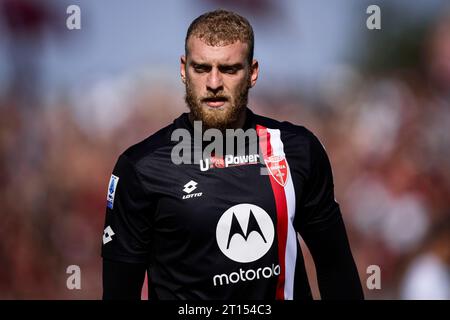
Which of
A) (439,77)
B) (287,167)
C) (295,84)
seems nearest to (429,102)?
(439,77)

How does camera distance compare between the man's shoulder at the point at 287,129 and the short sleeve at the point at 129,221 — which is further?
the man's shoulder at the point at 287,129

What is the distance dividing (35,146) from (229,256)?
13.2 ft

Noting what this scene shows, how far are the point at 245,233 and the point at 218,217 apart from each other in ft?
0.40

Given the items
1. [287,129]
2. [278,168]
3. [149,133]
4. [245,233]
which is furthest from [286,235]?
[149,133]

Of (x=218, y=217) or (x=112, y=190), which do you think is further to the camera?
(x=112, y=190)

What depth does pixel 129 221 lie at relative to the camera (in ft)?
9.93

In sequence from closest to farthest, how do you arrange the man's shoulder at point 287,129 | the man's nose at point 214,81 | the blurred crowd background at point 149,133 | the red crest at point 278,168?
the man's nose at point 214,81
the red crest at point 278,168
the man's shoulder at point 287,129
the blurred crowd background at point 149,133

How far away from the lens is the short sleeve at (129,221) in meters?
3.02

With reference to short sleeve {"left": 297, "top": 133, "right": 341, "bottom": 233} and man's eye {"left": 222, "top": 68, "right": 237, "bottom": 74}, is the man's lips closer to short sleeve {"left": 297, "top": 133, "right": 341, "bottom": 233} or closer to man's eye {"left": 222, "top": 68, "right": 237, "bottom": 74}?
man's eye {"left": 222, "top": 68, "right": 237, "bottom": 74}

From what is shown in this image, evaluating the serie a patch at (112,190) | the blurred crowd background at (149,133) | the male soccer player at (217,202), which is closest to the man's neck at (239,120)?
the male soccer player at (217,202)

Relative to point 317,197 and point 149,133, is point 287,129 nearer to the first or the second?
point 317,197

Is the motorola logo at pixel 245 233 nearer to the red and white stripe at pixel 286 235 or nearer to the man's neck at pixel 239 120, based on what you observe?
the red and white stripe at pixel 286 235

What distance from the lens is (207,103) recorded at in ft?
9.80

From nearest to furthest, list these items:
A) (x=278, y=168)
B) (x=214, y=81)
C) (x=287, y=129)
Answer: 1. (x=214, y=81)
2. (x=278, y=168)
3. (x=287, y=129)
